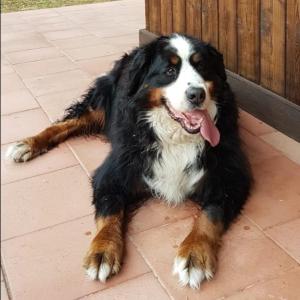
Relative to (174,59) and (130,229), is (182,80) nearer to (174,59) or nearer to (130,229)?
(174,59)

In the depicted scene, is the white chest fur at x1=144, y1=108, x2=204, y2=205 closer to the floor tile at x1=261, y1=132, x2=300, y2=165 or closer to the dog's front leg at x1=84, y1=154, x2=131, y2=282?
the dog's front leg at x1=84, y1=154, x2=131, y2=282

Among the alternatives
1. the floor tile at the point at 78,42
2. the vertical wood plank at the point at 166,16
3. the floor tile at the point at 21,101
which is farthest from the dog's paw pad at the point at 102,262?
the floor tile at the point at 78,42

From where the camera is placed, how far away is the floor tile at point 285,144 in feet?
11.5

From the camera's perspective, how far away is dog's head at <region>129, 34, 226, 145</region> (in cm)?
273

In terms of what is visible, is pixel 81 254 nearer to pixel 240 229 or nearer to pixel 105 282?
pixel 105 282

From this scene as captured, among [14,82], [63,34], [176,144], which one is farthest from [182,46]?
[63,34]

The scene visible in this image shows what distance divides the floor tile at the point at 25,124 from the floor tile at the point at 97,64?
1175 mm

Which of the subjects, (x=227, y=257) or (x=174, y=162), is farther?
(x=174, y=162)

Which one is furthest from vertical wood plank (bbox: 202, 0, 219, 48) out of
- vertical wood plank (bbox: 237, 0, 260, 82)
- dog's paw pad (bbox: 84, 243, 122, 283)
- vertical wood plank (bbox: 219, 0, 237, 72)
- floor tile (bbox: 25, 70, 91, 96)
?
dog's paw pad (bbox: 84, 243, 122, 283)

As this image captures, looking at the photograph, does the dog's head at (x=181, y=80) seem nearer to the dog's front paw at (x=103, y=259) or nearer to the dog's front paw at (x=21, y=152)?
the dog's front paw at (x=103, y=259)

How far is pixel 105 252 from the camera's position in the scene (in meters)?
2.48

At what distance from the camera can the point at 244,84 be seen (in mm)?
4156

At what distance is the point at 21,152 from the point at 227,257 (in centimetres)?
169

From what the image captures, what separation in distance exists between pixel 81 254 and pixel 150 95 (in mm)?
945
